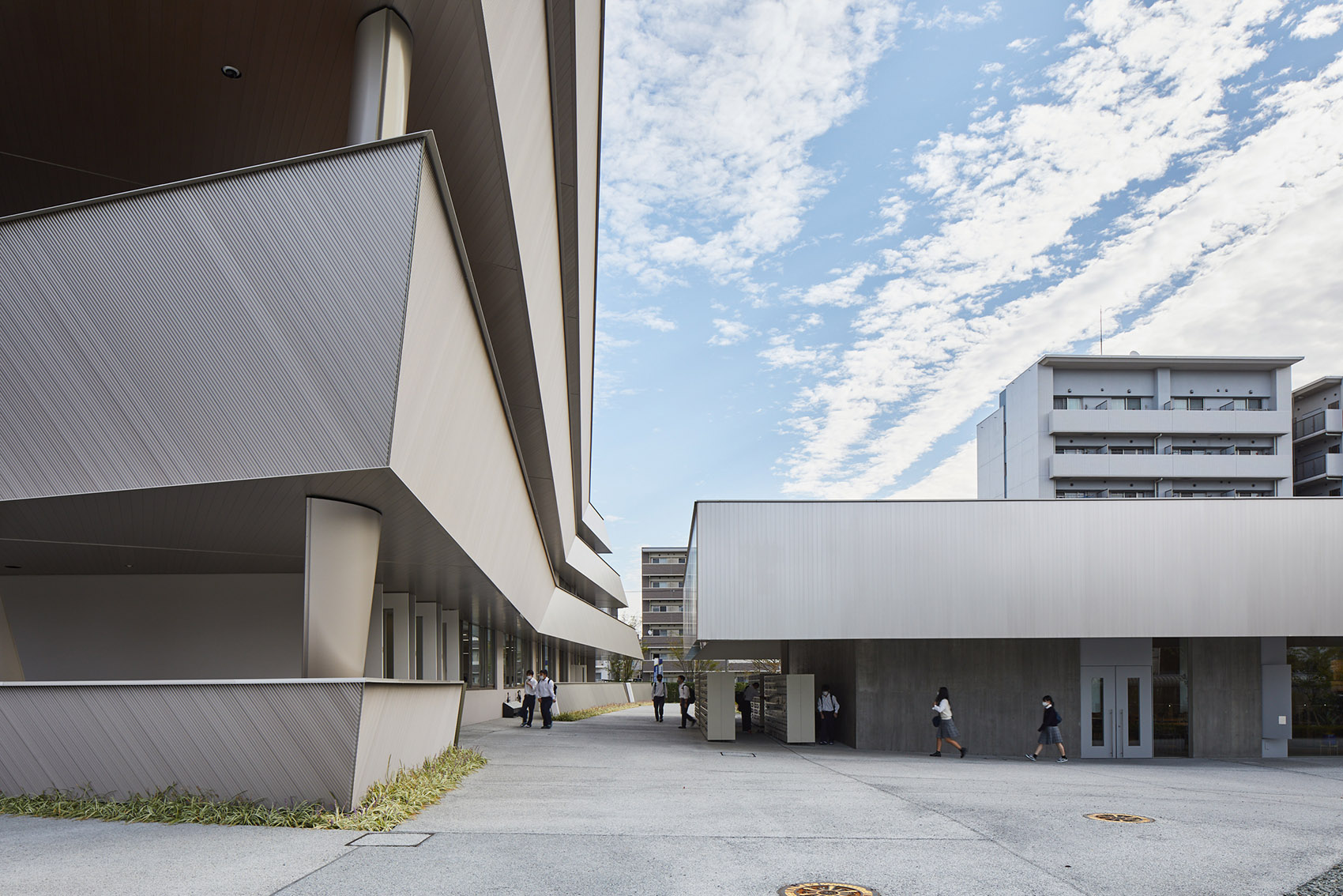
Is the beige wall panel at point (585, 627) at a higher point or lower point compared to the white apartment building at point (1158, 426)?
lower

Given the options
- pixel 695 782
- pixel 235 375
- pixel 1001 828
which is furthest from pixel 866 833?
pixel 235 375

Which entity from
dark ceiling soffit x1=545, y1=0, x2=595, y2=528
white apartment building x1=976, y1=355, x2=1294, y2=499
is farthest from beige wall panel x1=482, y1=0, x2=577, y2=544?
white apartment building x1=976, y1=355, x2=1294, y2=499

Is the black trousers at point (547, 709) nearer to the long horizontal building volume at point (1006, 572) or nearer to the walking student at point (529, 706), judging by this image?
the walking student at point (529, 706)

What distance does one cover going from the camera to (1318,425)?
212 ft

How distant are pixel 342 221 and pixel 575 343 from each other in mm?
18970

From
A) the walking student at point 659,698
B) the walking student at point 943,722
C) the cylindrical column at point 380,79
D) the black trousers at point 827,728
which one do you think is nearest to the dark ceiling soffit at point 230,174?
the cylindrical column at point 380,79

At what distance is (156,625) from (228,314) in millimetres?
10569

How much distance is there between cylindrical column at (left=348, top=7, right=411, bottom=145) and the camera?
34.3 ft

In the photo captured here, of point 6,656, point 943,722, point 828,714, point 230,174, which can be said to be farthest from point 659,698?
point 230,174

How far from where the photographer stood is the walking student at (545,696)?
26812 millimetres

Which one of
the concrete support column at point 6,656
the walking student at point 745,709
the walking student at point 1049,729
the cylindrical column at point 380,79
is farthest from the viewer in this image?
the walking student at point 745,709

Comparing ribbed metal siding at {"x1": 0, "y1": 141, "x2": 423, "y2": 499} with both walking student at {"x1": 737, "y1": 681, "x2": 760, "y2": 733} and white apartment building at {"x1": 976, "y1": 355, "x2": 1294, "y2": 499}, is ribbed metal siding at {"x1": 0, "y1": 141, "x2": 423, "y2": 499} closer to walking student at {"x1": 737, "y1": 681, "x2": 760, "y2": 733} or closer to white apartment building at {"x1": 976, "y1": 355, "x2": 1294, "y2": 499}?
walking student at {"x1": 737, "y1": 681, "x2": 760, "y2": 733}

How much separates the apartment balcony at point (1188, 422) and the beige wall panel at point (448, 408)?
2106 inches

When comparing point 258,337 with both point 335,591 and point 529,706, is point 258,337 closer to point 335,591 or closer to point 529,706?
point 335,591
